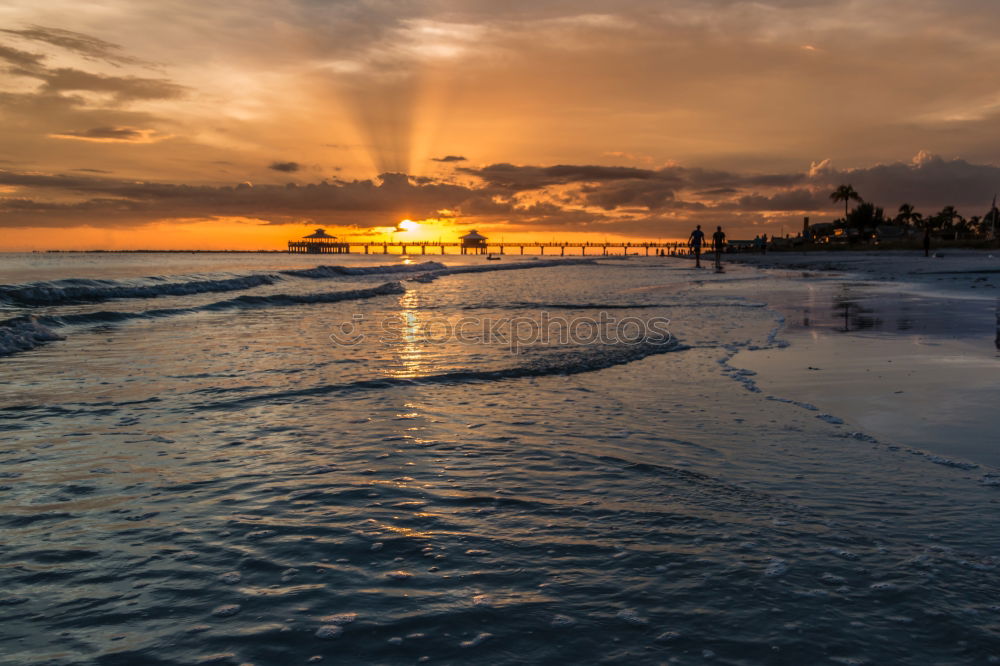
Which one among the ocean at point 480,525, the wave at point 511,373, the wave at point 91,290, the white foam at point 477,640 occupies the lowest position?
the white foam at point 477,640

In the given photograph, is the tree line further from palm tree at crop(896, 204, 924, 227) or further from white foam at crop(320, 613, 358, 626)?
white foam at crop(320, 613, 358, 626)

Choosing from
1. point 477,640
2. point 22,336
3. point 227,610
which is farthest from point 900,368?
point 22,336

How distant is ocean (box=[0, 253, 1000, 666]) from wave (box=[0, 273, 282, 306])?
1689 centimetres

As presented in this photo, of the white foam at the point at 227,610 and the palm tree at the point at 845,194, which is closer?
the white foam at the point at 227,610

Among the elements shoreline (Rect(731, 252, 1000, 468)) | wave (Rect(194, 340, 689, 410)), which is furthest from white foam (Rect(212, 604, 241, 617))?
shoreline (Rect(731, 252, 1000, 468))

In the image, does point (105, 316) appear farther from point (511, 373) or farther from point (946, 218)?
point (946, 218)

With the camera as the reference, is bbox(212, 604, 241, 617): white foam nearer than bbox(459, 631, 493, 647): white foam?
No

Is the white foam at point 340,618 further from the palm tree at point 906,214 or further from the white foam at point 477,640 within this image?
the palm tree at point 906,214

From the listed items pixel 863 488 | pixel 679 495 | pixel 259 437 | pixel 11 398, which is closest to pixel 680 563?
pixel 679 495

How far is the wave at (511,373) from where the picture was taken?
24.3 feet

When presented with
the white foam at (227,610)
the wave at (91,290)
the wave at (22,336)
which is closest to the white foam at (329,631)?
the white foam at (227,610)

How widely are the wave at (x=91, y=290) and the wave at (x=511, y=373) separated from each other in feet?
63.0

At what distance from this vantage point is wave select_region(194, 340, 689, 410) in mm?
7406

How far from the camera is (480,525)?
3.75 m
